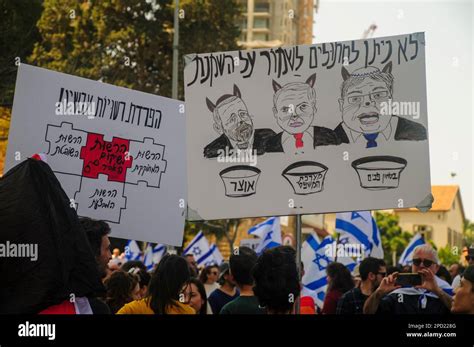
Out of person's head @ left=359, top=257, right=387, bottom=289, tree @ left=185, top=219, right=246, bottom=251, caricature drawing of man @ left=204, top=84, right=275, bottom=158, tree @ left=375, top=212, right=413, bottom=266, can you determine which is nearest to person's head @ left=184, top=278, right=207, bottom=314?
person's head @ left=359, top=257, right=387, bottom=289

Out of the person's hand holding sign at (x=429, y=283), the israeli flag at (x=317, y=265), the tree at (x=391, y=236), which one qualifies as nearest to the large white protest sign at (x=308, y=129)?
the person's hand holding sign at (x=429, y=283)

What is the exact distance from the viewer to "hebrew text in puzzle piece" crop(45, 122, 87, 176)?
24.8ft

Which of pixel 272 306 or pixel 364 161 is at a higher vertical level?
pixel 364 161

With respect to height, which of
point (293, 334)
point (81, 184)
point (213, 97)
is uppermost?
point (213, 97)

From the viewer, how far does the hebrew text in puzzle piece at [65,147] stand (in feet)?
24.8

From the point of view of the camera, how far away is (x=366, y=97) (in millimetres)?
6660

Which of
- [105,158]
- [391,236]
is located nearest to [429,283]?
[105,158]

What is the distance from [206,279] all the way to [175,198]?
13.0 feet

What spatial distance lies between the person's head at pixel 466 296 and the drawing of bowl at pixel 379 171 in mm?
1296

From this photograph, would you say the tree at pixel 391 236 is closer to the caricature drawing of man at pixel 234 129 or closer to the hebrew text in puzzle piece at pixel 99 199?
the hebrew text in puzzle piece at pixel 99 199

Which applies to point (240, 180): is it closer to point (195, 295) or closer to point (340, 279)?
point (195, 295)

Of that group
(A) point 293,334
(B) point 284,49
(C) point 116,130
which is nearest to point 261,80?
(B) point 284,49

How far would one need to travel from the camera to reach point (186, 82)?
7.04m

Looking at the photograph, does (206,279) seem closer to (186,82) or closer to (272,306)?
(186,82)
